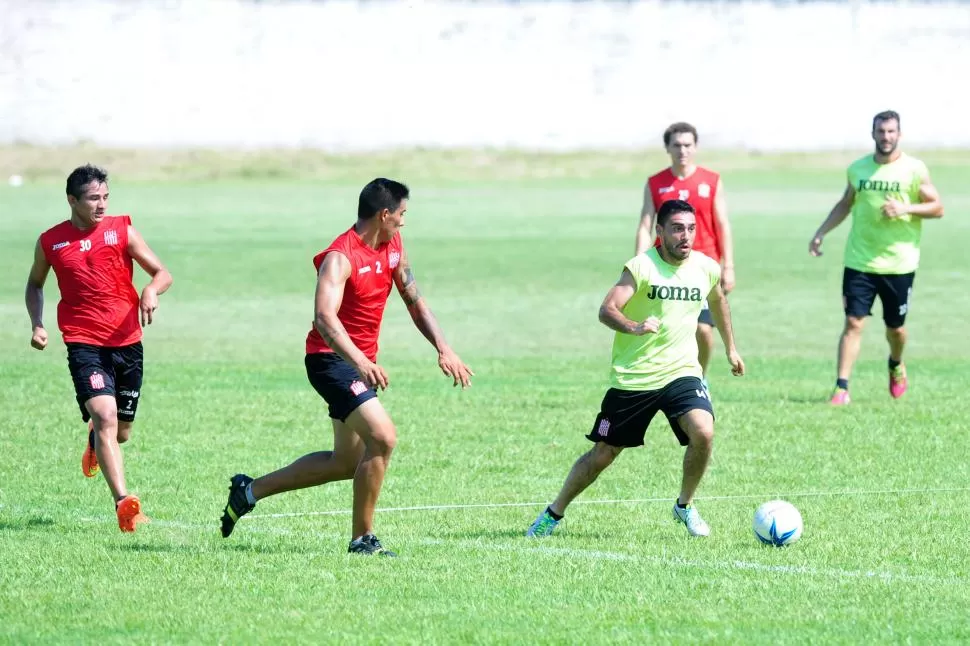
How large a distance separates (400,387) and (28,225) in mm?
23808

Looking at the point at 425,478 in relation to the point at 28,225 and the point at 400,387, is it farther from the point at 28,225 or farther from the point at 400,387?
the point at 28,225

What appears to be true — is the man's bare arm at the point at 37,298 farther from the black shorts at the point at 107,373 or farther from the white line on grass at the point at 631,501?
the white line on grass at the point at 631,501

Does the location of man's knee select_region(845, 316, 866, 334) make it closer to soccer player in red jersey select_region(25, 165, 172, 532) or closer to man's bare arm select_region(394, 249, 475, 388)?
man's bare arm select_region(394, 249, 475, 388)

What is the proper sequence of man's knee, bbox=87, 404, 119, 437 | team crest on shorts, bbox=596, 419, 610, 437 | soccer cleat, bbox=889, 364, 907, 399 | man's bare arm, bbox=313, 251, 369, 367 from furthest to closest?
soccer cleat, bbox=889, 364, 907, 399
man's knee, bbox=87, 404, 119, 437
team crest on shorts, bbox=596, 419, 610, 437
man's bare arm, bbox=313, 251, 369, 367

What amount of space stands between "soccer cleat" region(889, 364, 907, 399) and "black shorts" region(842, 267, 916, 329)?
41 cm

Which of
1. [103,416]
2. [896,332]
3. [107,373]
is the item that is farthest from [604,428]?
[896,332]

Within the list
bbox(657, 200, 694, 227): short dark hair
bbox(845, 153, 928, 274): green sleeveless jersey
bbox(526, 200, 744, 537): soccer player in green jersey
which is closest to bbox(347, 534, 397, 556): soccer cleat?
bbox(526, 200, 744, 537): soccer player in green jersey

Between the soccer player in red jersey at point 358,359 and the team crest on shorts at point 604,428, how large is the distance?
998mm

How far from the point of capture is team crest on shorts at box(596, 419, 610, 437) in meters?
9.44

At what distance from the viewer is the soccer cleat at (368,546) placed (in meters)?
8.69

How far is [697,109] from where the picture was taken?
66500mm

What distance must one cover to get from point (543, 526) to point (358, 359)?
1761mm

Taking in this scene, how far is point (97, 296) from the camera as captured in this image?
10.3 meters

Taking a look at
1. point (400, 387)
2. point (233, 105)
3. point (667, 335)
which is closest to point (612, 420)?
point (667, 335)
